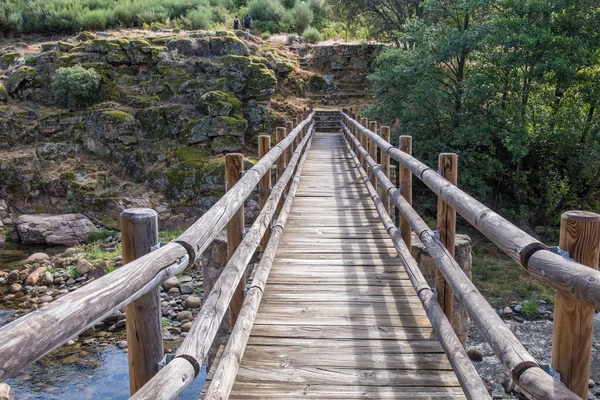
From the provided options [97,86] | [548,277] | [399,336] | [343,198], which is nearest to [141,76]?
[97,86]

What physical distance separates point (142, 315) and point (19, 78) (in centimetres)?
2122

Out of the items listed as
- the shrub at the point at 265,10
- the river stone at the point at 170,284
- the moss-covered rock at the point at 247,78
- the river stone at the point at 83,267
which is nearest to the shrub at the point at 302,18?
the shrub at the point at 265,10

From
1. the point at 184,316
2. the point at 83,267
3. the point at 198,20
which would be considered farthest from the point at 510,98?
the point at 198,20

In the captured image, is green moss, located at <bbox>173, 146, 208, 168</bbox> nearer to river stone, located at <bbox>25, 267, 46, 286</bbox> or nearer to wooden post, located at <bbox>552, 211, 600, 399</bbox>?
river stone, located at <bbox>25, 267, 46, 286</bbox>

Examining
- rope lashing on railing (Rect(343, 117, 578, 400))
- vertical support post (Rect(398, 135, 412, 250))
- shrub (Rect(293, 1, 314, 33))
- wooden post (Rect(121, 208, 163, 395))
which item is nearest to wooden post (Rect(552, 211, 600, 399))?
rope lashing on railing (Rect(343, 117, 578, 400))

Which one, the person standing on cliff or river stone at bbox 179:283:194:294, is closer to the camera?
river stone at bbox 179:283:194:294

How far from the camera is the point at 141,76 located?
2050 centimetres

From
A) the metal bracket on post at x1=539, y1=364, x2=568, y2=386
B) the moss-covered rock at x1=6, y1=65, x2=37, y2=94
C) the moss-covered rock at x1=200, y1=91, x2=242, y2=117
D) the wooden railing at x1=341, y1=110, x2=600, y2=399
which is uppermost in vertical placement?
the moss-covered rock at x1=6, y1=65, x2=37, y2=94

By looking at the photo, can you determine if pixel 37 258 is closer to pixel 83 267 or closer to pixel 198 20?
pixel 83 267

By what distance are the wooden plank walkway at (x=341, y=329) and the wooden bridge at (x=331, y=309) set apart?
0.04 ft

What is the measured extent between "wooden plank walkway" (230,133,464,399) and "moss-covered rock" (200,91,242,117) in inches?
519

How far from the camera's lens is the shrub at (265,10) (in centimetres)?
3197

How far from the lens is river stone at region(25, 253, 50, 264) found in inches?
520

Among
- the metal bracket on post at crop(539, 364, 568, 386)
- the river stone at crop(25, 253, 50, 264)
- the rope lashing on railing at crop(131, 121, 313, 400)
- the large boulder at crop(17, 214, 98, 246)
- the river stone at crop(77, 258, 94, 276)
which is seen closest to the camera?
the rope lashing on railing at crop(131, 121, 313, 400)
